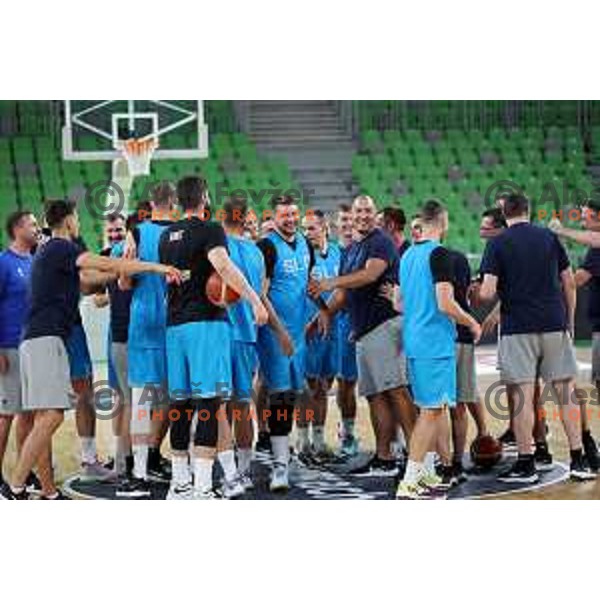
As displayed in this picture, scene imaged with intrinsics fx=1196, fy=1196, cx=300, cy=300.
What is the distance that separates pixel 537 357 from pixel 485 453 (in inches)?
26.9

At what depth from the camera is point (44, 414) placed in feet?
19.5

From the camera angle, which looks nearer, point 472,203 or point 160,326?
point 160,326

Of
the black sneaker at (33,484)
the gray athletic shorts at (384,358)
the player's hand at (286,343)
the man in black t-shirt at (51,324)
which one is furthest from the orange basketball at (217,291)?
the black sneaker at (33,484)

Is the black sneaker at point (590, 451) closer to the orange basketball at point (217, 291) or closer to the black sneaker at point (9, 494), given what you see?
the orange basketball at point (217, 291)

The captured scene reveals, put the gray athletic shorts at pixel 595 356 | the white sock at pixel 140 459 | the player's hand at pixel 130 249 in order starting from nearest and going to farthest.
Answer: the player's hand at pixel 130 249
the white sock at pixel 140 459
the gray athletic shorts at pixel 595 356

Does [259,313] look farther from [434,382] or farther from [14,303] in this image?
[14,303]

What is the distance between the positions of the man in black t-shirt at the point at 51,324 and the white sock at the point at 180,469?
61 cm

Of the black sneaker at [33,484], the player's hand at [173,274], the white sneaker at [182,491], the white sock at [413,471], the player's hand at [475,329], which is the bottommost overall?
the black sneaker at [33,484]

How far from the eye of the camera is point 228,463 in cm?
610

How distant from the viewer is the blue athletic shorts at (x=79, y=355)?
6676 mm

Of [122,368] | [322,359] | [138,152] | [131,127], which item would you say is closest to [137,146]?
[138,152]
